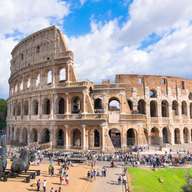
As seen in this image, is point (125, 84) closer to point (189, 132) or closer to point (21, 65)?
point (189, 132)

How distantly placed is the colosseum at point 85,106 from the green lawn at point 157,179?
10.8 meters

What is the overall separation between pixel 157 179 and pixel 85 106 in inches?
667

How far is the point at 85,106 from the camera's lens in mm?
39281

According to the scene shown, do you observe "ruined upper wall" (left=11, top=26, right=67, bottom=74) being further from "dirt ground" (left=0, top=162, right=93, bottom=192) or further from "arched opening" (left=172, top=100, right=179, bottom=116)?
"dirt ground" (left=0, top=162, right=93, bottom=192)

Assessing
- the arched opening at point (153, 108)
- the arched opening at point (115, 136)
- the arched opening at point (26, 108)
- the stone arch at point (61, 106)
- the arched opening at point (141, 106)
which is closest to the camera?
the arched opening at point (115, 136)

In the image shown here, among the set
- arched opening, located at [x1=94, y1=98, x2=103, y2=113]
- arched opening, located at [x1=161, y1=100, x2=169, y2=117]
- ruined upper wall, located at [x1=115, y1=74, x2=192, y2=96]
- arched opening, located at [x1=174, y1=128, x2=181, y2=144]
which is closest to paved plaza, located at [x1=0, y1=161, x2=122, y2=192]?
arched opening, located at [x1=94, y1=98, x2=103, y2=113]

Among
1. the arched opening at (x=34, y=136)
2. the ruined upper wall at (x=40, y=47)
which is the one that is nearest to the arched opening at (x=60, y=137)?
the arched opening at (x=34, y=136)

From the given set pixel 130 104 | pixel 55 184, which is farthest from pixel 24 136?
pixel 55 184

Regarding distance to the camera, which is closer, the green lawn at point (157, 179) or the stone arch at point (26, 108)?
the green lawn at point (157, 179)

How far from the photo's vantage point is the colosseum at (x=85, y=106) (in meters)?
39.3

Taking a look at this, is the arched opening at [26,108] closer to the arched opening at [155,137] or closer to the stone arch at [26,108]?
the stone arch at [26,108]

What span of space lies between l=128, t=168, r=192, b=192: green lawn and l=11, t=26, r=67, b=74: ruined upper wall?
906 inches

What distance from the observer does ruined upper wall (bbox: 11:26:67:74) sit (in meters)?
43.1

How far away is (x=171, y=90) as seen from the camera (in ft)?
152
